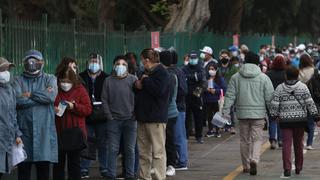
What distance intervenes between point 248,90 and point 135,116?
7.37 ft

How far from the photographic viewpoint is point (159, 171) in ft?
35.4

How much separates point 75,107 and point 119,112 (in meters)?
1.32

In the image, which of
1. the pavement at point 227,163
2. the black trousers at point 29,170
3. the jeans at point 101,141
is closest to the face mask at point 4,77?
the black trousers at point 29,170

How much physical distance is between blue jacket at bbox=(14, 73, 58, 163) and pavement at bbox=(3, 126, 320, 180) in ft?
4.33

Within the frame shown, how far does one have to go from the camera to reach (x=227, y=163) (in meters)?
13.9

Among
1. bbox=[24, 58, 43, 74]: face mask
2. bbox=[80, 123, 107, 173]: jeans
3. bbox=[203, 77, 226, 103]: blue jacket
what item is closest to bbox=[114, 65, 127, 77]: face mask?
bbox=[80, 123, 107, 173]: jeans

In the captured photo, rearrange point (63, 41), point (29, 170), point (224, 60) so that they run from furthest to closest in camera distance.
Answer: point (224, 60), point (63, 41), point (29, 170)

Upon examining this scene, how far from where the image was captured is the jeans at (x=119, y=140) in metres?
11.3

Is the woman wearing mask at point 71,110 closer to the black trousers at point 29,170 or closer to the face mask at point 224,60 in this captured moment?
the black trousers at point 29,170

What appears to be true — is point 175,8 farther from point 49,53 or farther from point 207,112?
point 49,53

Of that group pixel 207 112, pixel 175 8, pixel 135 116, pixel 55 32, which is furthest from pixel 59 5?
pixel 135 116

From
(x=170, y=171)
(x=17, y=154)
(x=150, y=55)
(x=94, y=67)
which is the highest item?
(x=150, y=55)

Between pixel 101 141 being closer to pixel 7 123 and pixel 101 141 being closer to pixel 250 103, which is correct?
pixel 250 103

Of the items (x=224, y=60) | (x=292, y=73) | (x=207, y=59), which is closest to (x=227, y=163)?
(x=292, y=73)
